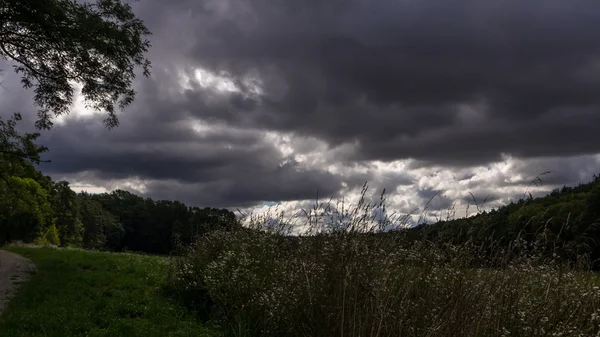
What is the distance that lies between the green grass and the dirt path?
41 cm

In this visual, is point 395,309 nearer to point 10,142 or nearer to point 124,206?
point 10,142

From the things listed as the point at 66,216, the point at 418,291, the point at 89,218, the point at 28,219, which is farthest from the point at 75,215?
the point at 418,291

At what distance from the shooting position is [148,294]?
1483cm

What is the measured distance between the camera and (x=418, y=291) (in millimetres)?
6660

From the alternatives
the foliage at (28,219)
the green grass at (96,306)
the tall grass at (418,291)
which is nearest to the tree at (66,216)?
the foliage at (28,219)

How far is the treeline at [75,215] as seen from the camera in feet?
74.3

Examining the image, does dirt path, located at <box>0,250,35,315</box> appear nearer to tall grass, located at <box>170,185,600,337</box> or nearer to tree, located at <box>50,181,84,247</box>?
tall grass, located at <box>170,185,600,337</box>

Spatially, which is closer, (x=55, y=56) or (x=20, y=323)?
(x=20, y=323)

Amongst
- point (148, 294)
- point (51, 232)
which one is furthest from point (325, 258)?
point (51, 232)

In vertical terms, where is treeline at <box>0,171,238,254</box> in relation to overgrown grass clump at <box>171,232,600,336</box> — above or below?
above

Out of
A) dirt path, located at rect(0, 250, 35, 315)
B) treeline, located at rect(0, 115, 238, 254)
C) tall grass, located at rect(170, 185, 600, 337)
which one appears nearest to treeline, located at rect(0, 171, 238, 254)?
treeline, located at rect(0, 115, 238, 254)

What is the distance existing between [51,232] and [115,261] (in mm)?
40372

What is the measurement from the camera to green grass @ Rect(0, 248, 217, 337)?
10720 millimetres

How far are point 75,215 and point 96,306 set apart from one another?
65.8m
